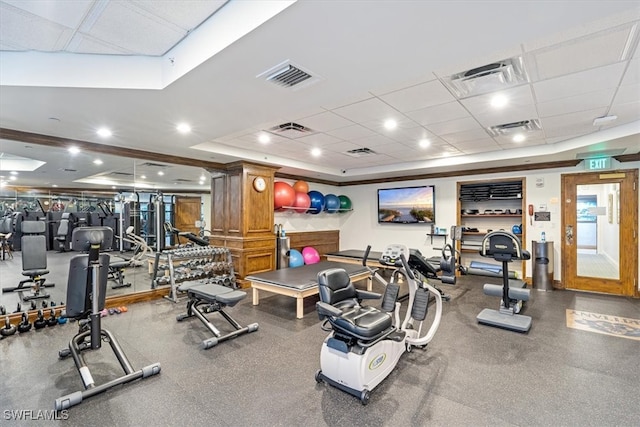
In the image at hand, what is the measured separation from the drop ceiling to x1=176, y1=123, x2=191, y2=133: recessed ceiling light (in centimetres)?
13

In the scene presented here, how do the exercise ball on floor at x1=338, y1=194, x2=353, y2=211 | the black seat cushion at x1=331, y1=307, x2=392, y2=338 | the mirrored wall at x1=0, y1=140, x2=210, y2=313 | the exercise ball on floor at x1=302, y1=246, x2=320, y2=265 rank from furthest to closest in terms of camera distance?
the exercise ball on floor at x1=338, y1=194, x2=353, y2=211
the exercise ball on floor at x1=302, y1=246, x2=320, y2=265
the mirrored wall at x1=0, y1=140, x2=210, y2=313
the black seat cushion at x1=331, y1=307, x2=392, y2=338

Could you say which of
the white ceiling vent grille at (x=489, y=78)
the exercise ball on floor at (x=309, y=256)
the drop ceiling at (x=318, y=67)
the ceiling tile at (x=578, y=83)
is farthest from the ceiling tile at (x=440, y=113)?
the exercise ball on floor at (x=309, y=256)

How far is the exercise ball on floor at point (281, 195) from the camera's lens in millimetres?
6918

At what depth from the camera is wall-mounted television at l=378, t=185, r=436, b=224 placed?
301 inches

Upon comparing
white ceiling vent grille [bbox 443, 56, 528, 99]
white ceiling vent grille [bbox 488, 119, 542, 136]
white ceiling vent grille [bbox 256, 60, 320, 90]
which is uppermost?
white ceiling vent grille [bbox 443, 56, 528, 99]

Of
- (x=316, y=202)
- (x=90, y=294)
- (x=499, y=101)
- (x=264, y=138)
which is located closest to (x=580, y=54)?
(x=499, y=101)

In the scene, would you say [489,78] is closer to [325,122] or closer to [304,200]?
[325,122]

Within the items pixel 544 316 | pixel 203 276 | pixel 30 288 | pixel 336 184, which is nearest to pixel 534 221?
pixel 544 316

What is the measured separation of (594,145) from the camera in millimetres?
4613

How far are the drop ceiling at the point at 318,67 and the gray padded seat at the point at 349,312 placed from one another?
1775 mm

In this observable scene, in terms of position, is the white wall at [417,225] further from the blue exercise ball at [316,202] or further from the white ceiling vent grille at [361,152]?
the white ceiling vent grille at [361,152]

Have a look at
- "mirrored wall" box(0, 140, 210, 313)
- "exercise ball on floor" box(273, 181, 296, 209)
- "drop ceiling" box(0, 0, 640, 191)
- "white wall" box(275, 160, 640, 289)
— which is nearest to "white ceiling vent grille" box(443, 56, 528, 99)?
"drop ceiling" box(0, 0, 640, 191)

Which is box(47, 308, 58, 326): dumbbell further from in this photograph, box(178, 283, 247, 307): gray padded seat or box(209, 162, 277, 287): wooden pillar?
box(209, 162, 277, 287): wooden pillar

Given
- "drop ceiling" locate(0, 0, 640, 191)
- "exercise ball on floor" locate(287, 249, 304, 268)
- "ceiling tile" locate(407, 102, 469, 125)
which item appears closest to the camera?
"drop ceiling" locate(0, 0, 640, 191)
